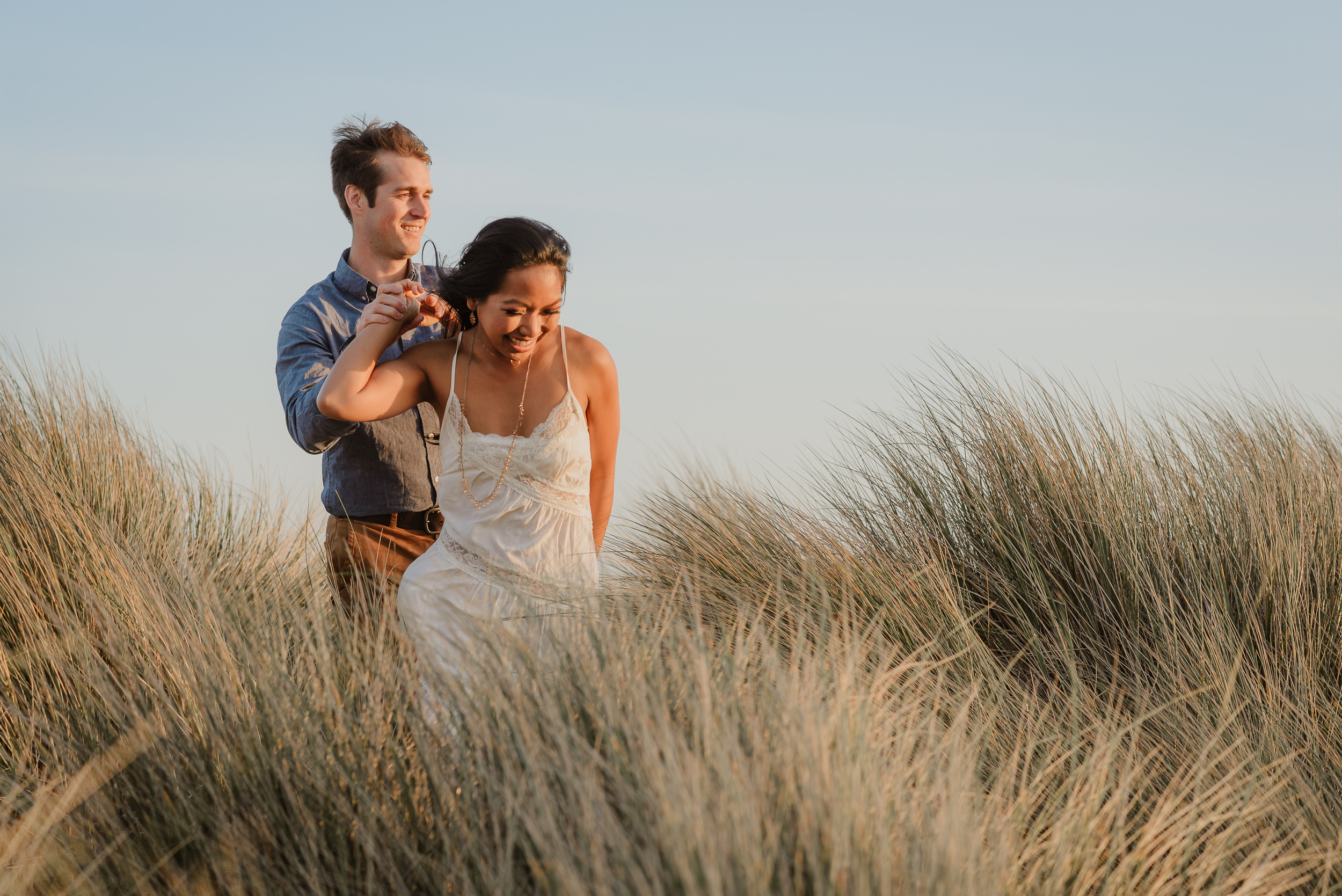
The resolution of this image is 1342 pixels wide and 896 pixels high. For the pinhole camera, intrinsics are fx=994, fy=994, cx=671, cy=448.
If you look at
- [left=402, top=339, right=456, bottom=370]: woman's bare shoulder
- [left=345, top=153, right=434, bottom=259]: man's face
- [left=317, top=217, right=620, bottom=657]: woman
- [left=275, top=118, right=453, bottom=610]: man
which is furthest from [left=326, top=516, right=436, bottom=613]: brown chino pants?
[left=345, top=153, right=434, bottom=259]: man's face

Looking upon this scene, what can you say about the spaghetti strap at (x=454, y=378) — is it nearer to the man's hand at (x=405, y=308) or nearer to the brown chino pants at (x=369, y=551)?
the man's hand at (x=405, y=308)

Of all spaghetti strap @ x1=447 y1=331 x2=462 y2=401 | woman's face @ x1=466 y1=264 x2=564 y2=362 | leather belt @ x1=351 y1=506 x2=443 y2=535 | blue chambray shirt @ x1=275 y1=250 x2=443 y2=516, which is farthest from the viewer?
leather belt @ x1=351 y1=506 x2=443 y2=535

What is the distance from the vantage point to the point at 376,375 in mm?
2805

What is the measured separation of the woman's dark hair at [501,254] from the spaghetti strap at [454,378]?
14 centimetres

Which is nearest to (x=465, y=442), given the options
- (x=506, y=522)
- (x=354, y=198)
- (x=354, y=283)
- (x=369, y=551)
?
(x=506, y=522)

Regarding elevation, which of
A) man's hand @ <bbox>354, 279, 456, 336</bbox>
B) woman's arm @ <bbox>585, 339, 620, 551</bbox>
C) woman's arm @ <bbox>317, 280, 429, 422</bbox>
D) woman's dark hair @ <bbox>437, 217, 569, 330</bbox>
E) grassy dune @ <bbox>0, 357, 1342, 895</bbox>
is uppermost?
woman's dark hair @ <bbox>437, 217, 569, 330</bbox>

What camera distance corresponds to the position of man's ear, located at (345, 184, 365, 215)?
3682 mm

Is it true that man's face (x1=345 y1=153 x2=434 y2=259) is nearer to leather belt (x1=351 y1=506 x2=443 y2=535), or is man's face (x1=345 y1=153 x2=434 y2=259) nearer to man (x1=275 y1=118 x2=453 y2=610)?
man (x1=275 y1=118 x2=453 y2=610)

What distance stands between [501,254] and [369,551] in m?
1.34

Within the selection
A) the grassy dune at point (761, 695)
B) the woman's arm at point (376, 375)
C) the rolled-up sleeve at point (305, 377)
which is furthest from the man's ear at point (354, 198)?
the grassy dune at point (761, 695)

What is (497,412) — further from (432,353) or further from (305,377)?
(305,377)

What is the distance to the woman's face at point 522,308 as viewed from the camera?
269 centimetres

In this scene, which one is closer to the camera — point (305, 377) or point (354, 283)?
point (305, 377)

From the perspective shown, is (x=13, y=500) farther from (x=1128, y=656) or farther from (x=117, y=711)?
(x=1128, y=656)
